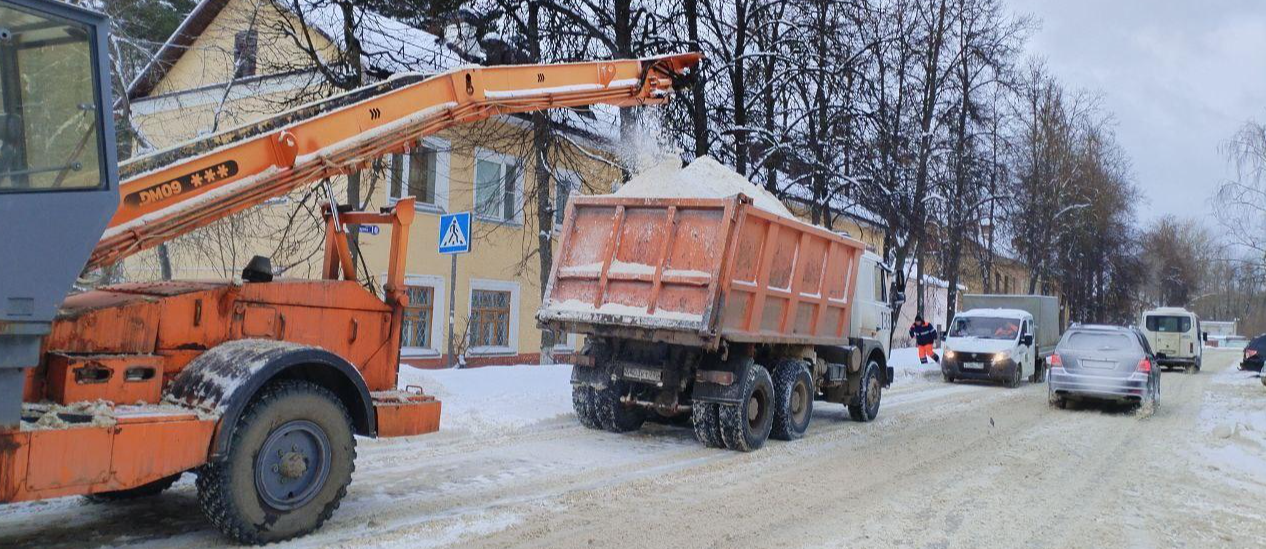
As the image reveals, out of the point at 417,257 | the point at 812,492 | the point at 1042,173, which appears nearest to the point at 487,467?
the point at 812,492

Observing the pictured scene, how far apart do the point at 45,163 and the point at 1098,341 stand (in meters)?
15.5

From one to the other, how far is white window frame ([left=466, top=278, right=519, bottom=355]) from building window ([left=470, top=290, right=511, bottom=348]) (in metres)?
0.08

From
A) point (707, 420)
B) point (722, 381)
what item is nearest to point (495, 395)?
point (707, 420)

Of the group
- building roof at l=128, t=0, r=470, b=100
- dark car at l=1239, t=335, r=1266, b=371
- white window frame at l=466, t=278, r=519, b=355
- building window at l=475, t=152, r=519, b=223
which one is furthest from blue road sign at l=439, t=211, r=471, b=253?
dark car at l=1239, t=335, r=1266, b=371

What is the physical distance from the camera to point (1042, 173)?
41312 millimetres

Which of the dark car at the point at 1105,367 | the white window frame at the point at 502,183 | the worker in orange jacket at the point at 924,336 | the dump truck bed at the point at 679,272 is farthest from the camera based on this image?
the worker in orange jacket at the point at 924,336

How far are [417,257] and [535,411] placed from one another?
30.6 ft

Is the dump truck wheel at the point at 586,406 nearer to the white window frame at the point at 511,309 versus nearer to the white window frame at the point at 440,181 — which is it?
the white window frame at the point at 440,181

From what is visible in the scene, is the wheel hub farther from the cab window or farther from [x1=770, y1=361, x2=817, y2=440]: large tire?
the cab window

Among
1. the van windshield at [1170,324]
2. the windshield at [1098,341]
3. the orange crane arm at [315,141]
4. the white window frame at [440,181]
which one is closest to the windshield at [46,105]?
the orange crane arm at [315,141]

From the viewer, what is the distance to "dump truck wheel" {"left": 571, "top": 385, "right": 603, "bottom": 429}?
33.5ft

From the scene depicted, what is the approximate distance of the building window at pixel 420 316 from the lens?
769 inches

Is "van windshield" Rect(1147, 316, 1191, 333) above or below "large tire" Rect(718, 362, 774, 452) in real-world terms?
above

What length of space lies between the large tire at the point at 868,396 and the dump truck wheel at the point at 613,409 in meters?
3.91
